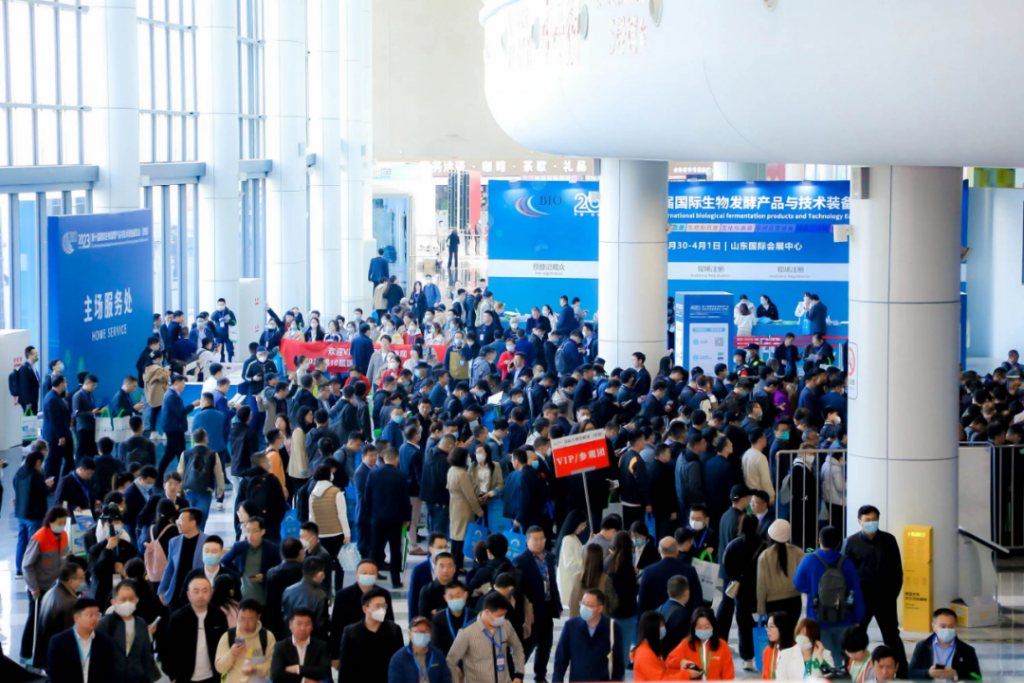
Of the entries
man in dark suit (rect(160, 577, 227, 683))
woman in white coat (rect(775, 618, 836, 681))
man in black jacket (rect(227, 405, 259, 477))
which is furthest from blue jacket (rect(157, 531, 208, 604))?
woman in white coat (rect(775, 618, 836, 681))

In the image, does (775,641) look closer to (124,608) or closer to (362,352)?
(124,608)

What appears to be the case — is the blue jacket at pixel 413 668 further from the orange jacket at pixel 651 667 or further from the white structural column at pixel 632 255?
the white structural column at pixel 632 255

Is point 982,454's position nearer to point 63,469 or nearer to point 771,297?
point 63,469

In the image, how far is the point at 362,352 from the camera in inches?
746

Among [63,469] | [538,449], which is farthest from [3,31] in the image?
[538,449]

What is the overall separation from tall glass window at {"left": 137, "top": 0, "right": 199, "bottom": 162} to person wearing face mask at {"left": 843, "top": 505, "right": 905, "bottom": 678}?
19.1 metres

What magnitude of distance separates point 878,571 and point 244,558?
4.49 meters

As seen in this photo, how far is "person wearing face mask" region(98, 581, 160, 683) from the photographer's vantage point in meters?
7.57

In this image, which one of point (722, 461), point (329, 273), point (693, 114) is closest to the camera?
point (693, 114)

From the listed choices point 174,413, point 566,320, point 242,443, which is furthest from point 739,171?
point 242,443

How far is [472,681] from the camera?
7.64 metres

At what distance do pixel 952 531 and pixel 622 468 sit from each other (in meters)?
2.80

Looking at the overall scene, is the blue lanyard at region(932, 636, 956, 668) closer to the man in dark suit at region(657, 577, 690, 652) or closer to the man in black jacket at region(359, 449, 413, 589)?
the man in dark suit at region(657, 577, 690, 652)

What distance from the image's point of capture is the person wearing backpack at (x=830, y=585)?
29.1ft
